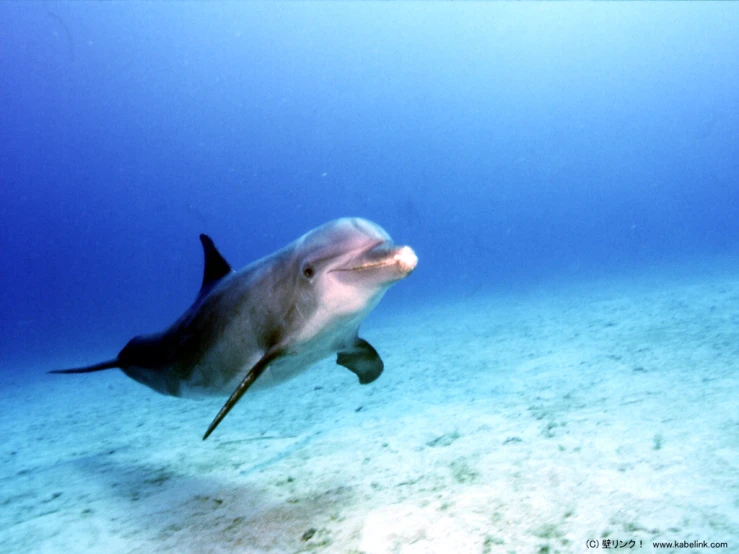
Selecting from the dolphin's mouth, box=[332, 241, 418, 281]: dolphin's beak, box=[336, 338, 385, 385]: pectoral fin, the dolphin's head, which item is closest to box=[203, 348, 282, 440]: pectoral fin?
the dolphin's head

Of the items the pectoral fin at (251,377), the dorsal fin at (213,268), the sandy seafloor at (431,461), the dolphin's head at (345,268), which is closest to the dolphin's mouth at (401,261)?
the dolphin's head at (345,268)

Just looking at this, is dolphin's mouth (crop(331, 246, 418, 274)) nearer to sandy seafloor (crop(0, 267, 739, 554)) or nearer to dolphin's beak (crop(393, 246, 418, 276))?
dolphin's beak (crop(393, 246, 418, 276))

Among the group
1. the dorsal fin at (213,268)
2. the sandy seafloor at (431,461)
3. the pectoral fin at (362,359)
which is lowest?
the sandy seafloor at (431,461)

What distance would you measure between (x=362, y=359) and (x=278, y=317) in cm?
128

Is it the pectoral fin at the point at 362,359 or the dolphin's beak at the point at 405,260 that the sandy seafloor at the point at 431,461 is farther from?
the dolphin's beak at the point at 405,260

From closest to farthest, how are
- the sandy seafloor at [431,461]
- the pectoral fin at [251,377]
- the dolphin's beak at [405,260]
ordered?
the dolphin's beak at [405,260]
the sandy seafloor at [431,461]
the pectoral fin at [251,377]

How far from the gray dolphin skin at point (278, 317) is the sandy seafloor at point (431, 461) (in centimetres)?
98

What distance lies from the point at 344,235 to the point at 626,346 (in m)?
6.27

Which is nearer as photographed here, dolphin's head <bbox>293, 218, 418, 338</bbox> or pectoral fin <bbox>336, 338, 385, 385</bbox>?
dolphin's head <bbox>293, 218, 418, 338</bbox>

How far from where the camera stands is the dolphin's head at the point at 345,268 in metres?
2.77

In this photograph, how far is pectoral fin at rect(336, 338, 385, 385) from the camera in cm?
437

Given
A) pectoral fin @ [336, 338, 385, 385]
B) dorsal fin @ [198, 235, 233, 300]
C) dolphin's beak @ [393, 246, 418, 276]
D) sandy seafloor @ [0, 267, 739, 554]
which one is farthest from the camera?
dorsal fin @ [198, 235, 233, 300]

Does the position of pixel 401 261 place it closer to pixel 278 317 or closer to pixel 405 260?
pixel 405 260

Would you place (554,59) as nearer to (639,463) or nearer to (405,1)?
(405,1)
